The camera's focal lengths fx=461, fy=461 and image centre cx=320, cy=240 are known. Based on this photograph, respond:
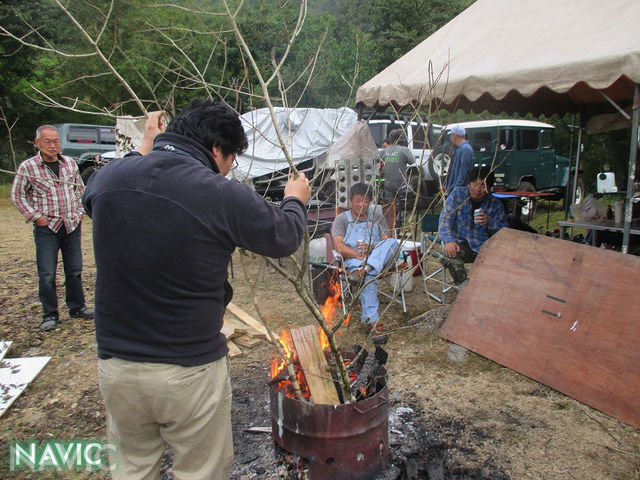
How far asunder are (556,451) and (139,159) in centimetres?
297

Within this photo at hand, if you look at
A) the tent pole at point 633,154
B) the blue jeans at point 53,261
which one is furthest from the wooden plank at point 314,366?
the blue jeans at point 53,261

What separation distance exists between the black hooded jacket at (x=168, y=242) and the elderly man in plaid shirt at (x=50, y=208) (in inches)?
129

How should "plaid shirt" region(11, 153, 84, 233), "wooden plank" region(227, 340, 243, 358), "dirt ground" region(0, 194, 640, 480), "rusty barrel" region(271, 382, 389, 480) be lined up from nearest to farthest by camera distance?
"rusty barrel" region(271, 382, 389, 480) < "dirt ground" region(0, 194, 640, 480) < "wooden plank" region(227, 340, 243, 358) < "plaid shirt" region(11, 153, 84, 233)

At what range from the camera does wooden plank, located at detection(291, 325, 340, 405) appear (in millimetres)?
2631

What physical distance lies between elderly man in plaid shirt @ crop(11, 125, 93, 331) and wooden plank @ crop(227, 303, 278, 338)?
175cm

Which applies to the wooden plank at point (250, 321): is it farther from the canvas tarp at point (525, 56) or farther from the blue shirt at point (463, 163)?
the blue shirt at point (463, 163)

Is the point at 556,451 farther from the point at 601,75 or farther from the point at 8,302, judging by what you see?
the point at 8,302

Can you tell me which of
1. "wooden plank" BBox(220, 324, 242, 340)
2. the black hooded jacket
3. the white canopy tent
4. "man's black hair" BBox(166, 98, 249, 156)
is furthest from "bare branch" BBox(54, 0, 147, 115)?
"wooden plank" BBox(220, 324, 242, 340)

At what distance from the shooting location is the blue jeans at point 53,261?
472cm

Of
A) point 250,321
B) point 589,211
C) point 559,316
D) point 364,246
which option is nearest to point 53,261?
point 250,321

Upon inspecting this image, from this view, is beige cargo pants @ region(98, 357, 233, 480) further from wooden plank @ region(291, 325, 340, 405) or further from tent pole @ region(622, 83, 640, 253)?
tent pole @ region(622, 83, 640, 253)

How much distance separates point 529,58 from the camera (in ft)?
14.5

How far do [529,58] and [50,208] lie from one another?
492 centimetres

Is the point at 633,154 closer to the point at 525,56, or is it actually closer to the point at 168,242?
the point at 525,56
